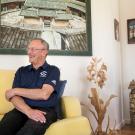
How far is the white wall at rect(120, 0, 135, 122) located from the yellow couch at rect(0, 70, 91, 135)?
2513 millimetres

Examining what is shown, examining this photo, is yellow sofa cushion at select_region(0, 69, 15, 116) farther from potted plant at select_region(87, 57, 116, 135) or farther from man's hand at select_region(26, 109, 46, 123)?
potted plant at select_region(87, 57, 116, 135)

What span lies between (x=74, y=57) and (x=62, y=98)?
43.5 inches

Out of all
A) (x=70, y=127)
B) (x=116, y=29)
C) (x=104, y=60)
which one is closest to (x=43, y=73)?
(x=70, y=127)

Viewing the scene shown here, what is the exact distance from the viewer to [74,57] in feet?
11.0

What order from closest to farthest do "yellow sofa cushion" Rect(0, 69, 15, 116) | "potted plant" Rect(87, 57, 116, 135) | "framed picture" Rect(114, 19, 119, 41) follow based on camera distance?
"yellow sofa cushion" Rect(0, 69, 15, 116) → "potted plant" Rect(87, 57, 116, 135) → "framed picture" Rect(114, 19, 119, 41)

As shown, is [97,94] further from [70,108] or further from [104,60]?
[70,108]

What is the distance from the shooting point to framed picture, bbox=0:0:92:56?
2758 millimetres

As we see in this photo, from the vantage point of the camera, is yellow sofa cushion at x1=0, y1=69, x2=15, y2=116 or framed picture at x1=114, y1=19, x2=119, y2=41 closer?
yellow sofa cushion at x1=0, y1=69, x2=15, y2=116

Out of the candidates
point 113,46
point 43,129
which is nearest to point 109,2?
point 113,46

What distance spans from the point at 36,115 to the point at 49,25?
4.46 ft

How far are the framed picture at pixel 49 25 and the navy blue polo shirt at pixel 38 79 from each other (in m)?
0.51

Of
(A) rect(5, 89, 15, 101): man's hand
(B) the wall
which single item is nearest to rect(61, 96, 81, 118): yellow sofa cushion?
(A) rect(5, 89, 15, 101): man's hand

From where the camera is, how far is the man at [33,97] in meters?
1.98

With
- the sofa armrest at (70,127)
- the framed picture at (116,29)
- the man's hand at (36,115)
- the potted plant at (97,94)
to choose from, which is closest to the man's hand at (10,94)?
the man's hand at (36,115)
